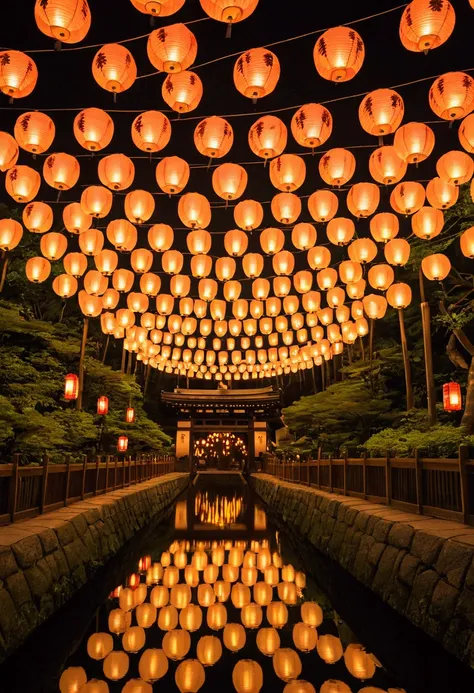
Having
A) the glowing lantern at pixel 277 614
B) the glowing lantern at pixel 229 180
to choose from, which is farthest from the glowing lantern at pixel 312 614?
the glowing lantern at pixel 229 180

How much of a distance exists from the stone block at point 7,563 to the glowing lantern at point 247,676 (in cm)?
261

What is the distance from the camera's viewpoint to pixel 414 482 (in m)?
9.27

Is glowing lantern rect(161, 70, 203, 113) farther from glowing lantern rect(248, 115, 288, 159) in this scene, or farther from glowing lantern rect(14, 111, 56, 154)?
glowing lantern rect(14, 111, 56, 154)

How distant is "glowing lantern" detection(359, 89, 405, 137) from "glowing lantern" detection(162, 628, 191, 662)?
9292 mm

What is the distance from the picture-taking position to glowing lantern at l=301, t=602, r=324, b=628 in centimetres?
711

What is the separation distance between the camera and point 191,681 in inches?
208

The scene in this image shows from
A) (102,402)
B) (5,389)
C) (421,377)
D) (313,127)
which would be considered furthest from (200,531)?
(421,377)

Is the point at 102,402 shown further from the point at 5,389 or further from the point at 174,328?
the point at 5,389

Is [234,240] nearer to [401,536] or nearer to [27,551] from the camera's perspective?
[401,536]

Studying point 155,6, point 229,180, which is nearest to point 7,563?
point 155,6

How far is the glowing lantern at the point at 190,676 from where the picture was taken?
5148 millimetres

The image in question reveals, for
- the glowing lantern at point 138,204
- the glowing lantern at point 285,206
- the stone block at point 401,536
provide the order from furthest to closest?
the glowing lantern at point 285,206 < the glowing lantern at point 138,204 < the stone block at point 401,536

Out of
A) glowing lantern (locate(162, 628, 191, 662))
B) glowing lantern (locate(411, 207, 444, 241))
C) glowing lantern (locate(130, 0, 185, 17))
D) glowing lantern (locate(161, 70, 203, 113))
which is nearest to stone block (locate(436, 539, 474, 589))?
glowing lantern (locate(162, 628, 191, 662))

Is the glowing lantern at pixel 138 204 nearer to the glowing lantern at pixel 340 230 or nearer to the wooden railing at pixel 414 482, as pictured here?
the glowing lantern at pixel 340 230
